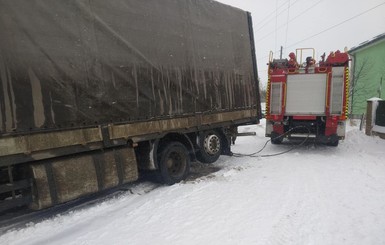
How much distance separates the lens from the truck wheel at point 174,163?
7295 mm

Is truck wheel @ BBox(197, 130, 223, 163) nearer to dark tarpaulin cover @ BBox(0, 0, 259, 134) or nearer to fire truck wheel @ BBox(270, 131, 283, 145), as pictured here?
dark tarpaulin cover @ BBox(0, 0, 259, 134)

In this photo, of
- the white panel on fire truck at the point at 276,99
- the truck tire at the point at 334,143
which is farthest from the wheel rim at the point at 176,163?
the truck tire at the point at 334,143

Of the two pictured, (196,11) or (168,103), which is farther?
(196,11)

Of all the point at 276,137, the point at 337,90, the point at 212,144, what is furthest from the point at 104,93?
the point at 337,90

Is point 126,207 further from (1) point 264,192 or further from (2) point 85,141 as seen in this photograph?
(1) point 264,192

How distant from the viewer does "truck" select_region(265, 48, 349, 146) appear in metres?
11.1

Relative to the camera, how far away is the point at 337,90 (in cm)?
1118

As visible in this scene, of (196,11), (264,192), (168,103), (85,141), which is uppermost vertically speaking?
(196,11)

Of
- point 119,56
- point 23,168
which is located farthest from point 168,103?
point 23,168

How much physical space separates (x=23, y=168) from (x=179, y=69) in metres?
3.70

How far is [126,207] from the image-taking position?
236 inches

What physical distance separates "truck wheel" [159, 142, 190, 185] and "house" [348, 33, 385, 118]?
18.2 m

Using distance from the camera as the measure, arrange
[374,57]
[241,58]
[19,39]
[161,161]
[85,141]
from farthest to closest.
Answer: [374,57] → [241,58] → [161,161] → [85,141] → [19,39]

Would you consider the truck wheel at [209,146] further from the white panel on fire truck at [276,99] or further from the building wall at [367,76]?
the building wall at [367,76]
